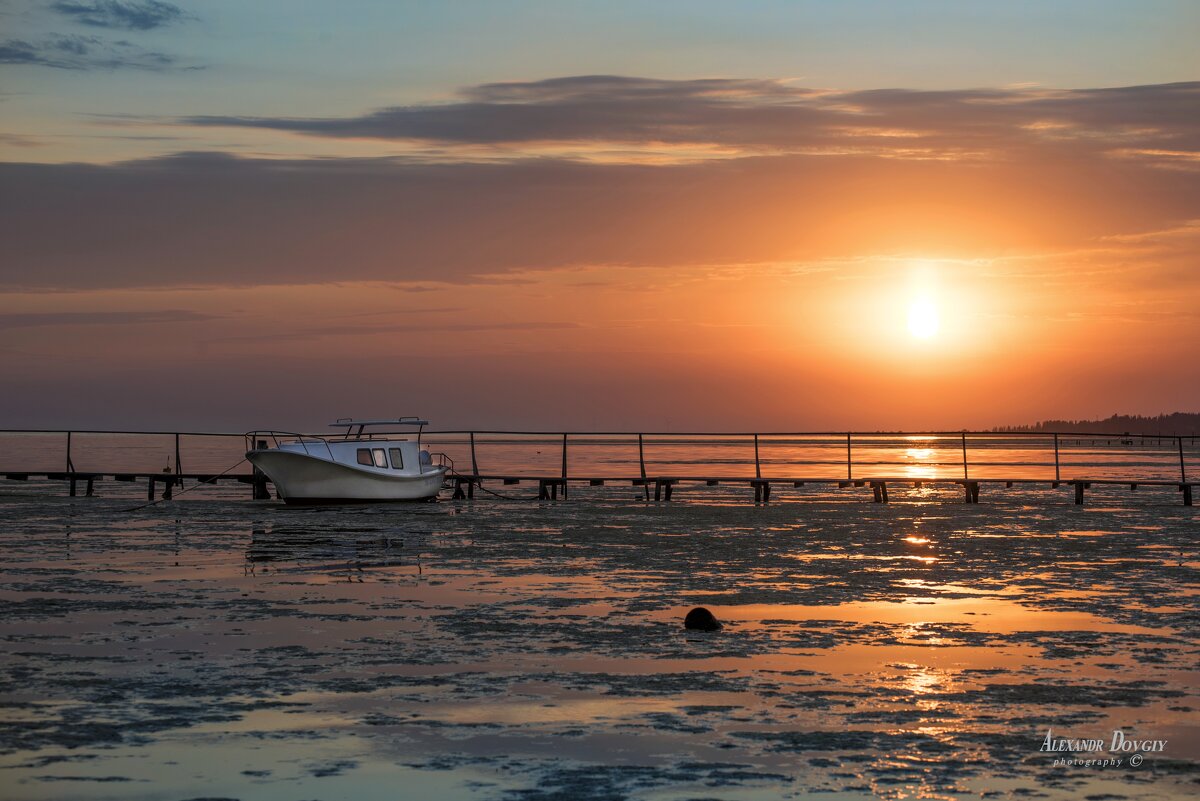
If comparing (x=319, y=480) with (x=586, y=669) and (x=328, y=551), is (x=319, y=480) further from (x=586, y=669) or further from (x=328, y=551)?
(x=586, y=669)

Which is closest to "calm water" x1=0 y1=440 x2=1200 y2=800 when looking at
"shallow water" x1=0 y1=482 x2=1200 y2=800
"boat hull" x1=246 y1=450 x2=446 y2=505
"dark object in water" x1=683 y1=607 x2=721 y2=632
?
"shallow water" x1=0 y1=482 x2=1200 y2=800

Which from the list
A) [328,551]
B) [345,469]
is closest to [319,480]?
[345,469]

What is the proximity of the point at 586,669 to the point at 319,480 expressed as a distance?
82.2 feet

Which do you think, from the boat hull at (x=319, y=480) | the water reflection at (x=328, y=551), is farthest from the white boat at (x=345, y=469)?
the water reflection at (x=328, y=551)

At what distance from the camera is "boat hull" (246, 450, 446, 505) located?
35094 millimetres

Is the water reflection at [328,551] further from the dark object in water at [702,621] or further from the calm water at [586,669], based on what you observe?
the dark object in water at [702,621]

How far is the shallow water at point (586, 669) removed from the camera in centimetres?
796

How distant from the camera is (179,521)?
2942cm

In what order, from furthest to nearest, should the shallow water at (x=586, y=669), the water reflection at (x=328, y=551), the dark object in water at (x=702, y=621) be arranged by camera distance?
the water reflection at (x=328, y=551) → the dark object in water at (x=702, y=621) → the shallow water at (x=586, y=669)

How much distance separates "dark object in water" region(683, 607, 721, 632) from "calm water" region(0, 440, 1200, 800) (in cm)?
26

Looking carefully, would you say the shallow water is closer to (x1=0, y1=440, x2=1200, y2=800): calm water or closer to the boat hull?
(x1=0, y1=440, x2=1200, y2=800): calm water

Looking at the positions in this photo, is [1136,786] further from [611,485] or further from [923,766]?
[611,485]

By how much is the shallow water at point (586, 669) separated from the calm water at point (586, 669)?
0.13ft

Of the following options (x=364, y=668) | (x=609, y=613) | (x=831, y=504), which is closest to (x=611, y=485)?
(x=831, y=504)
